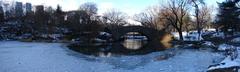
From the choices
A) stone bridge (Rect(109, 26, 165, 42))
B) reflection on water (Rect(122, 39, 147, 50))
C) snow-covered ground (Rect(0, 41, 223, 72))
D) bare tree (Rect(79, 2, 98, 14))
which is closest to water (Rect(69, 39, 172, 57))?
reflection on water (Rect(122, 39, 147, 50))

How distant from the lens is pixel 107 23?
126 m

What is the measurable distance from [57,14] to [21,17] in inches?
507

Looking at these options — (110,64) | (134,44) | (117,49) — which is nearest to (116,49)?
(117,49)

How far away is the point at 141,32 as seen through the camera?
300ft

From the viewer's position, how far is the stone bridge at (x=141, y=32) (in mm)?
87619

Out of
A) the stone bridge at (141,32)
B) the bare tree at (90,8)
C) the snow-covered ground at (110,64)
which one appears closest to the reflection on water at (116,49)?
the snow-covered ground at (110,64)

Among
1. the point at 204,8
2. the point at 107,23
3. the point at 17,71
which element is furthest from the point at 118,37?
the point at 17,71

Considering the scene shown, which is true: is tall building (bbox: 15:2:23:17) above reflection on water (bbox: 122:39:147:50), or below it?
above

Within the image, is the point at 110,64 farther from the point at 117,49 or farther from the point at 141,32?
the point at 141,32

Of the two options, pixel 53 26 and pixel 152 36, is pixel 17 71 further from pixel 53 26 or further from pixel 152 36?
pixel 53 26

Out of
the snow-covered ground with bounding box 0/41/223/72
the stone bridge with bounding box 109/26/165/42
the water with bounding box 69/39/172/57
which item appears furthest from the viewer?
the stone bridge with bounding box 109/26/165/42

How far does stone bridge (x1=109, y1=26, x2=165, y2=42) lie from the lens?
8762cm

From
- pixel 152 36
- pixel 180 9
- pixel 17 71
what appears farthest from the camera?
pixel 152 36

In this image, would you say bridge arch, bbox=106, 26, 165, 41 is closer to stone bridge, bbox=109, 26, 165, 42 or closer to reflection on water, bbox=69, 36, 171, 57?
stone bridge, bbox=109, 26, 165, 42
